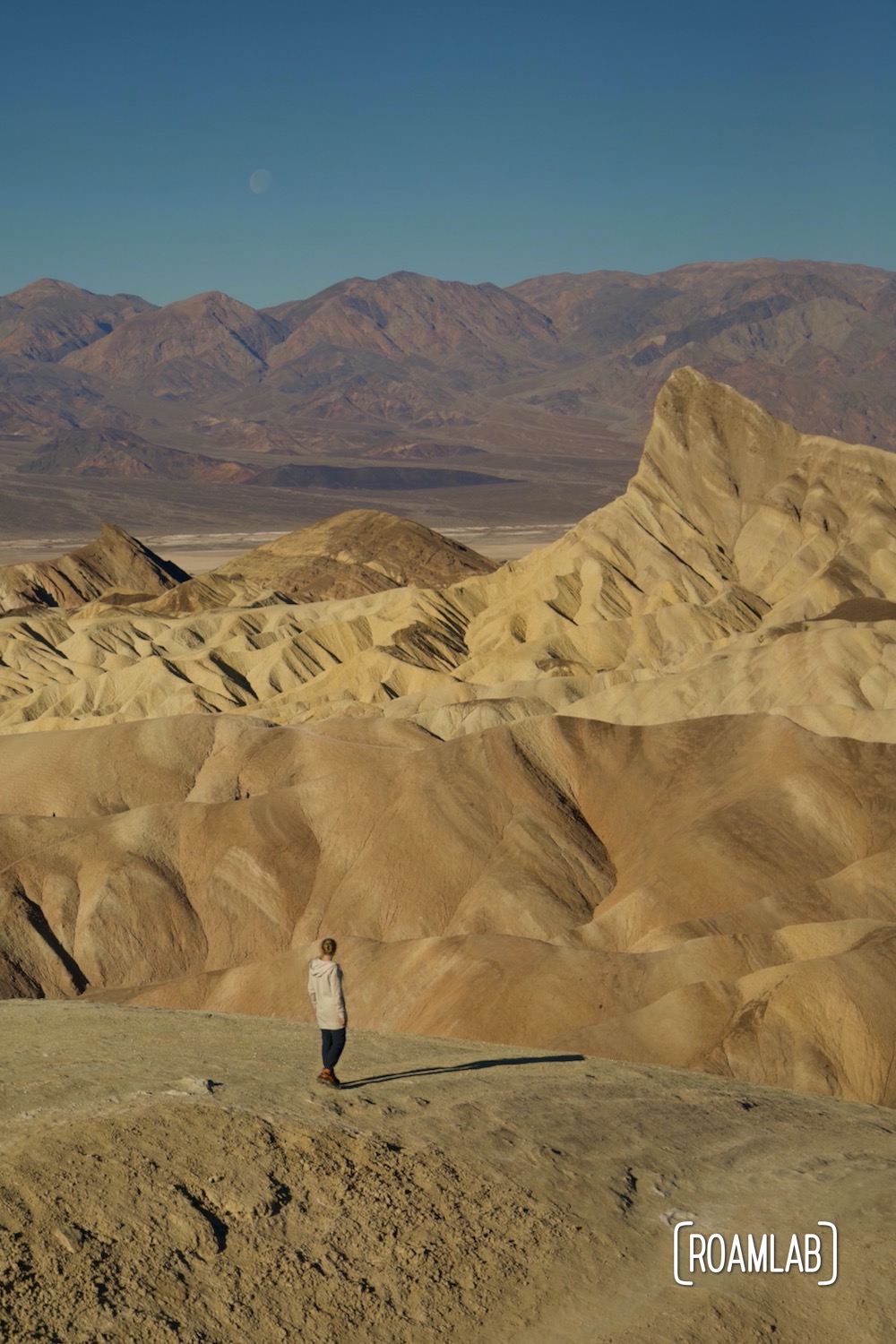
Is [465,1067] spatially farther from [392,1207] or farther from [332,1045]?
[392,1207]

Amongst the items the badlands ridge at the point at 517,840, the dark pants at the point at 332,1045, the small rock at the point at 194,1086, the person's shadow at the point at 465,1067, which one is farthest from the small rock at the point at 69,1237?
the badlands ridge at the point at 517,840

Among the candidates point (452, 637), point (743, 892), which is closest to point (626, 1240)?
point (743, 892)

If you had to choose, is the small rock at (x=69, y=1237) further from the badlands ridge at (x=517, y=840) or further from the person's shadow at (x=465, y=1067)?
the badlands ridge at (x=517, y=840)

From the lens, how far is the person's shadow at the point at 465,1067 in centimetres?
1647

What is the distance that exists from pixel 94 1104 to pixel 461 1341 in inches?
181

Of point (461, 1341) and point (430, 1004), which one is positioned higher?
point (461, 1341)

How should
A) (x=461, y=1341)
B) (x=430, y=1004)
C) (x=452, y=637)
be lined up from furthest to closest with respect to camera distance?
(x=452, y=637), (x=430, y=1004), (x=461, y=1341)

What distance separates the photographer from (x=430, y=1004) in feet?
106

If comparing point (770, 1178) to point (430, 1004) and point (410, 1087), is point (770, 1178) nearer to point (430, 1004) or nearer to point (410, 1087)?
point (410, 1087)

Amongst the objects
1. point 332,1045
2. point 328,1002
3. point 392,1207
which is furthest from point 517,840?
point 392,1207

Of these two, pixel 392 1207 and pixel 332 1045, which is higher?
pixel 332 1045

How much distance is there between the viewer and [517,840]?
44.1 m

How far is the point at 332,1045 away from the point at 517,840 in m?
28.8

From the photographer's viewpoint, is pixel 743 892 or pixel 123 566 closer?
pixel 743 892
